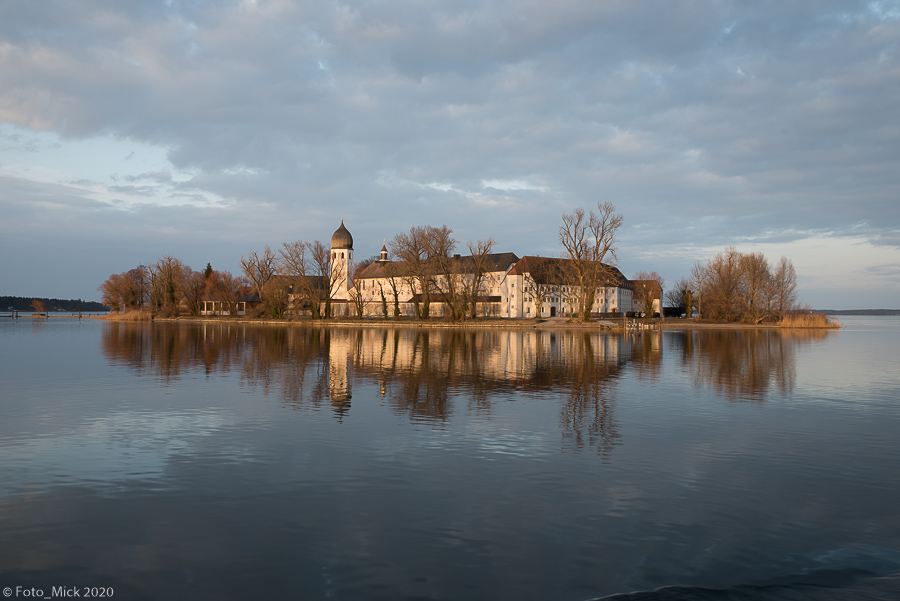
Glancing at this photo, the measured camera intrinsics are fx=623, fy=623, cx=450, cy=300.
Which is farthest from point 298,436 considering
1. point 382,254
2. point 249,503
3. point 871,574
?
point 382,254

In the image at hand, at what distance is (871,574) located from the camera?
6.90m

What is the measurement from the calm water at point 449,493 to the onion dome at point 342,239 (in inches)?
4483

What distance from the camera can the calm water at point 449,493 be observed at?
676 cm

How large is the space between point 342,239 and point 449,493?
127 meters

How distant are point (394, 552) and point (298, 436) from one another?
21.6ft

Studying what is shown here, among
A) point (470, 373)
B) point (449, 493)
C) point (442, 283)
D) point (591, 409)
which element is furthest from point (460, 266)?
point (449, 493)

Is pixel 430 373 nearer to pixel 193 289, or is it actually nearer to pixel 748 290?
pixel 748 290

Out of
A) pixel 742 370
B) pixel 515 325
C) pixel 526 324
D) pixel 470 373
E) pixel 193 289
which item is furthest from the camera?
pixel 193 289

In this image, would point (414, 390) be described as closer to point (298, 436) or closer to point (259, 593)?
point (298, 436)

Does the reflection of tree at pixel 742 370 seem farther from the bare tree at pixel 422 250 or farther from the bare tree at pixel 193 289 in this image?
the bare tree at pixel 193 289

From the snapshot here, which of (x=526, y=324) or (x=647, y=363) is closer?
(x=647, y=363)

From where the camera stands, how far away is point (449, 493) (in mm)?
9500

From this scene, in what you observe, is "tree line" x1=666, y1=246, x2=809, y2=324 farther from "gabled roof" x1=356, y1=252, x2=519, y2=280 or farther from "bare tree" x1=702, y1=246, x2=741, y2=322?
"gabled roof" x1=356, y1=252, x2=519, y2=280

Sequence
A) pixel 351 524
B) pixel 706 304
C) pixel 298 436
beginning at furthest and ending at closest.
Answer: pixel 706 304 → pixel 298 436 → pixel 351 524
